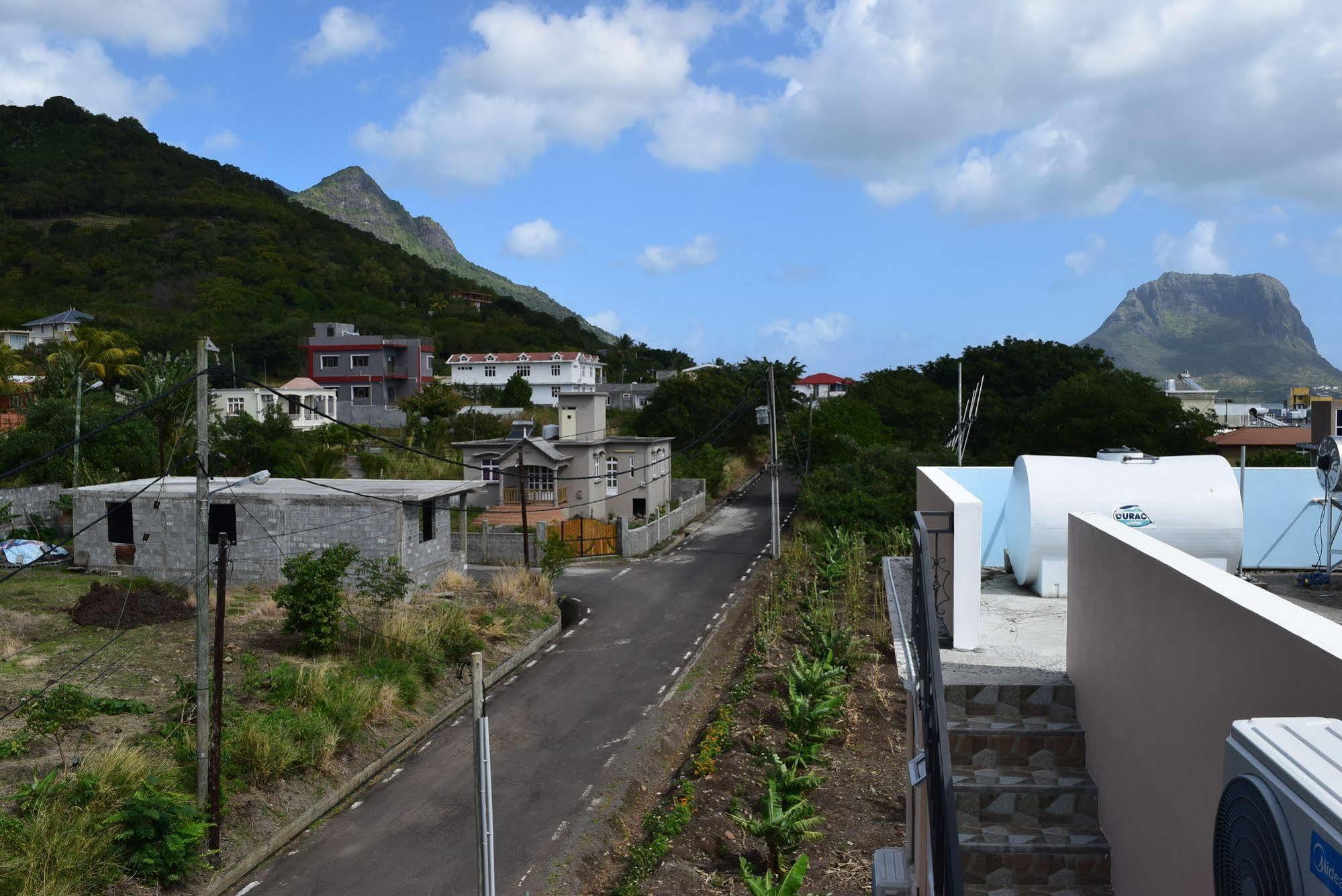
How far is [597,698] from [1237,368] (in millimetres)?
145491

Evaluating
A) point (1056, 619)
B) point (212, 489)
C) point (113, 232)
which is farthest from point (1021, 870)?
point (113, 232)

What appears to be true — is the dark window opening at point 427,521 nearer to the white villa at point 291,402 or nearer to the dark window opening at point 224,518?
the dark window opening at point 224,518

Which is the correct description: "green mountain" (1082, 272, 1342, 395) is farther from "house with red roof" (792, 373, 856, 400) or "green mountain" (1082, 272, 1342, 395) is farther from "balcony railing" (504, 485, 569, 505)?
"balcony railing" (504, 485, 569, 505)

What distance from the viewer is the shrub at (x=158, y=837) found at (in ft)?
36.2

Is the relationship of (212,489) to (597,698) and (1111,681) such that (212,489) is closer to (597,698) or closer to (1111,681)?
(597,698)

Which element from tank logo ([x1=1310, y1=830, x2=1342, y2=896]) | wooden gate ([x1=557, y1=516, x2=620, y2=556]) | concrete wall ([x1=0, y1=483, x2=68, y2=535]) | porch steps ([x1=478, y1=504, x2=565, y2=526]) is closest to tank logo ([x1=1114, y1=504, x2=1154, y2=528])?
tank logo ([x1=1310, y1=830, x2=1342, y2=896])

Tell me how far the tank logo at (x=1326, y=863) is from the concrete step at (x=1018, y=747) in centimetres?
377

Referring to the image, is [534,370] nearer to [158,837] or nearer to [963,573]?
[158,837]

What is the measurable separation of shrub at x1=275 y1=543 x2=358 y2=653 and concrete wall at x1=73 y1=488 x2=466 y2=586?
4065 millimetres

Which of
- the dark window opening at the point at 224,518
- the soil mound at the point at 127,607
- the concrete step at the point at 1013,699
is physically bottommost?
the soil mound at the point at 127,607

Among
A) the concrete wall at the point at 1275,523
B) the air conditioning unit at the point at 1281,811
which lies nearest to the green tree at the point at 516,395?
the concrete wall at the point at 1275,523

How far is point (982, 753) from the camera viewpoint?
17.9ft

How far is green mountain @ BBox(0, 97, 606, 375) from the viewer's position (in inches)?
3105

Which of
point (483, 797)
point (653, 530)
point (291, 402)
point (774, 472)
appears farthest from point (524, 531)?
point (291, 402)
